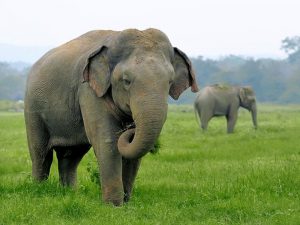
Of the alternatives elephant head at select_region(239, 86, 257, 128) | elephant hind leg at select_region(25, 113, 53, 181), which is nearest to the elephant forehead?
elephant hind leg at select_region(25, 113, 53, 181)

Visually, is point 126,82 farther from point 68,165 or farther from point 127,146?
point 68,165

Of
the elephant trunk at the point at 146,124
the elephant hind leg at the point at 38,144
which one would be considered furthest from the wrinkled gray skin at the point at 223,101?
the elephant trunk at the point at 146,124

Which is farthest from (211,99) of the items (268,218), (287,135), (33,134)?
(268,218)

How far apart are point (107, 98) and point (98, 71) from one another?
1.12 feet

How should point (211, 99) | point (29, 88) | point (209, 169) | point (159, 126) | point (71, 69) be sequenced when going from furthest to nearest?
1. point (211, 99)
2. point (209, 169)
3. point (29, 88)
4. point (71, 69)
5. point (159, 126)

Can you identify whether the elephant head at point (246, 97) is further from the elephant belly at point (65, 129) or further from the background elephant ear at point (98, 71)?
the background elephant ear at point (98, 71)

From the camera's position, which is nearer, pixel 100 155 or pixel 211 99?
pixel 100 155

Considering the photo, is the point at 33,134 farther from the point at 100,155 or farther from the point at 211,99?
the point at 211,99

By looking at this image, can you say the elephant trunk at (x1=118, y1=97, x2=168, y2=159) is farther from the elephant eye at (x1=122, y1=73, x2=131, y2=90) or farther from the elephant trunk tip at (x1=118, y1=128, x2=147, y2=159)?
the elephant eye at (x1=122, y1=73, x2=131, y2=90)

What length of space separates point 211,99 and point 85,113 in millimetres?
20905

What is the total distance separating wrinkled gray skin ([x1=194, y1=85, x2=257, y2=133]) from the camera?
28.7m

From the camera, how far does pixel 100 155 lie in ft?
26.8

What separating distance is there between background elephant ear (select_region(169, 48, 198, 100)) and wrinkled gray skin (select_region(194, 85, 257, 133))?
20.0 m

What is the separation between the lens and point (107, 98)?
8.16 m
